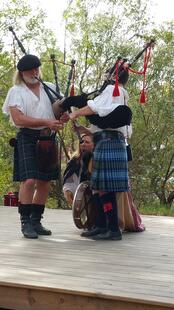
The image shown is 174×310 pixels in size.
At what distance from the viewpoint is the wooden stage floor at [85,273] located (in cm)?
265

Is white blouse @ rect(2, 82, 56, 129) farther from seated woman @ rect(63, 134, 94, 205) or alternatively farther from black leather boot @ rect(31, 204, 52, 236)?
black leather boot @ rect(31, 204, 52, 236)

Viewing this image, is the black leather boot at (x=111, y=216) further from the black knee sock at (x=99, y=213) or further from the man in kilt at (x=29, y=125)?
the man in kilt at (x=29, y=125)

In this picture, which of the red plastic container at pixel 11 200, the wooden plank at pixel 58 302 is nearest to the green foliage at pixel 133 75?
the red plastic container at pixel 11 200

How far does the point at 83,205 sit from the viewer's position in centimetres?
433

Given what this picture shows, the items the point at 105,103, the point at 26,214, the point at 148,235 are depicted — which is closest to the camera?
the point at 105,103

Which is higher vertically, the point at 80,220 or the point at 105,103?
the point at 105,103

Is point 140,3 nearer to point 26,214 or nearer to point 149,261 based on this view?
point 26,214

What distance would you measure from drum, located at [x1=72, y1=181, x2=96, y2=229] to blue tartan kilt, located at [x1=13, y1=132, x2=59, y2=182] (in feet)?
0.71

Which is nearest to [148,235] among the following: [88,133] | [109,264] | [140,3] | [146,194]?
[88,133]

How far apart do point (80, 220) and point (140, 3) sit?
533 centimetres

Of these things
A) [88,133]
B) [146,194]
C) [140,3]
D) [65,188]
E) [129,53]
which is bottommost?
[146,194]

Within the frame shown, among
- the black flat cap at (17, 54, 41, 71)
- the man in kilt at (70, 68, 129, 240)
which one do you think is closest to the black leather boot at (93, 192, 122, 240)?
the man in kilt at (70, 68, 129, 240)

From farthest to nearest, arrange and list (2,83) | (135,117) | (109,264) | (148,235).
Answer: (2,83), (135,117), (148,235), (109,264)

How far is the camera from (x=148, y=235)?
14.9 ft
